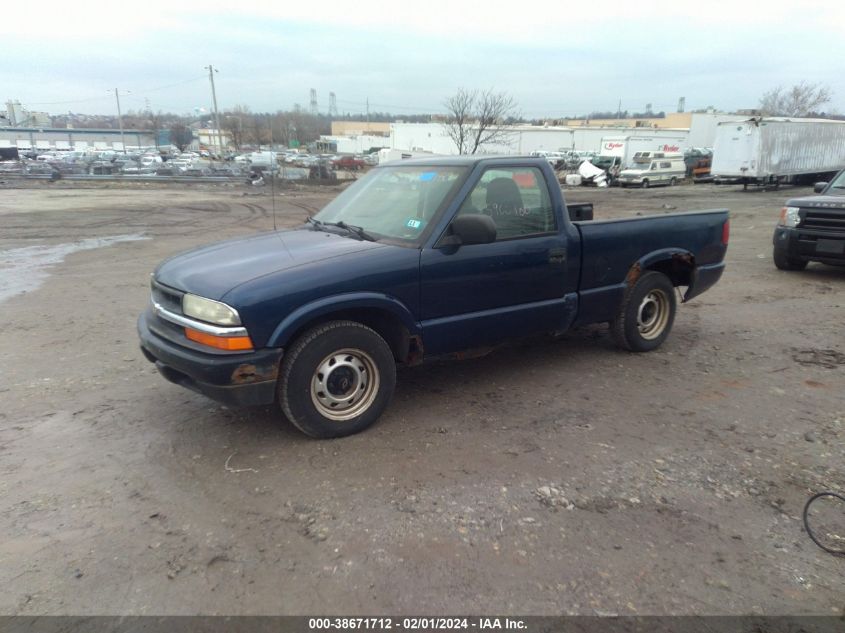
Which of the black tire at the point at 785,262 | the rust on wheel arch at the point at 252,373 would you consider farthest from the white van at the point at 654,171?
the rust on wheel arch at the point at 252,373

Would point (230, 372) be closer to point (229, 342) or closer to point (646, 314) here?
point (229, 342)

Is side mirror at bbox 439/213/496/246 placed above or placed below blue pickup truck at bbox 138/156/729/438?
above

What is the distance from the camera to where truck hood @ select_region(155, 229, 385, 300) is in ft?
11.8

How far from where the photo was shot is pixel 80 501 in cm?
318

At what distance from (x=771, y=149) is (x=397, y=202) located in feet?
109

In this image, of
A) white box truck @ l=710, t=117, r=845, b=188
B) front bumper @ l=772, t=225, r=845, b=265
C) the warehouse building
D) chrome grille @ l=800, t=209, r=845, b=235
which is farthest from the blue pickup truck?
the warehouse building

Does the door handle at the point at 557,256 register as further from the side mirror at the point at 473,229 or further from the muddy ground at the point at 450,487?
the muddy ground at the point at 450,487

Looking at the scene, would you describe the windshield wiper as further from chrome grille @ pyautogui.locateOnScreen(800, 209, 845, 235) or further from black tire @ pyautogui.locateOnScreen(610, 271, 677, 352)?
chrome grille @ pyautogui.locateOnScreen(800, 209, 845, 235)

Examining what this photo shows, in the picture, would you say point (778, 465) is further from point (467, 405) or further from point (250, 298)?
point (250, 298)

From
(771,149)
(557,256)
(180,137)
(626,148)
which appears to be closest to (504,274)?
(557,256)

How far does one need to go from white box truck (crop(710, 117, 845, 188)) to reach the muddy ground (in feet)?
95.8

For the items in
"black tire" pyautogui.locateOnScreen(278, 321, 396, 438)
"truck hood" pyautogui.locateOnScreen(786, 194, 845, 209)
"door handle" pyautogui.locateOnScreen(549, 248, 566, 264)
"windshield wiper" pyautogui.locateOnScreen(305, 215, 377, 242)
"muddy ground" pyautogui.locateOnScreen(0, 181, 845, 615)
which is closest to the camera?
"muddy ground" pyautogui.locateOnScreen(0, 181, 845, 615)

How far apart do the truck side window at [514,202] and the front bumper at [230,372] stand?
5.85ft

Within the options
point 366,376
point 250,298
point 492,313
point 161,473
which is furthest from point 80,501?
point 492,313
